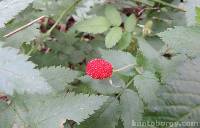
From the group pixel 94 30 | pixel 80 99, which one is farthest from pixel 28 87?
pixel 94 30

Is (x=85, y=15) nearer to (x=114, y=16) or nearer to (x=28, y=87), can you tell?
(x=114, y=16)

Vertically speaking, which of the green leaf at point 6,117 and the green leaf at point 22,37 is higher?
the green leaf at point 22,37

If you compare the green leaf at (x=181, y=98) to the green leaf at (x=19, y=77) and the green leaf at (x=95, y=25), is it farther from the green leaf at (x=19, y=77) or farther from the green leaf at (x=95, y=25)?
the green leaf at (x=95, y=25)

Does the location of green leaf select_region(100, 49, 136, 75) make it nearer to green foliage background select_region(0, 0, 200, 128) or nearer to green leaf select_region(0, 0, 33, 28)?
green foliage background select_region(0, 0, 200, 128)

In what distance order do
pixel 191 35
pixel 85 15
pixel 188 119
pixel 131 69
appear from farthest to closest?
pixel 85 15 → pixel 131 69 → pixel 191 35 → pixel 188 119

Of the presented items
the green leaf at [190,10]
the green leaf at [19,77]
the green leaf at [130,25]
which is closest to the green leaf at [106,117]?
the green leaf at [19,77]

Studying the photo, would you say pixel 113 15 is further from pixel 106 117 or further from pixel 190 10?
pixel 106 117
